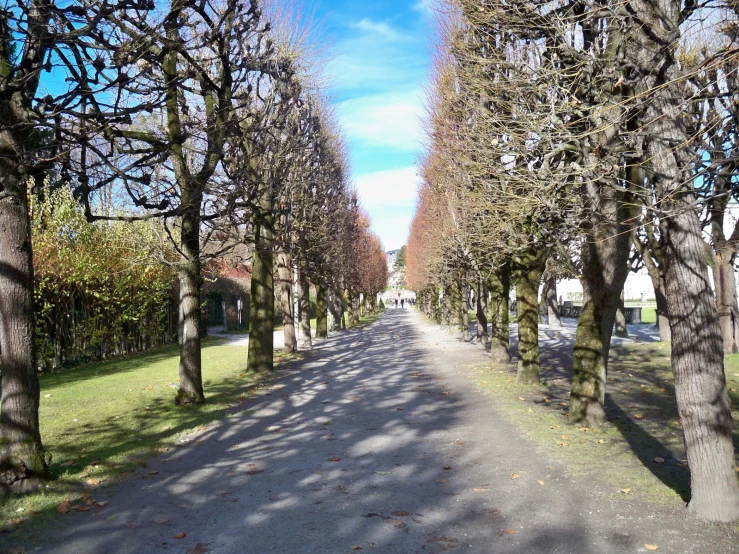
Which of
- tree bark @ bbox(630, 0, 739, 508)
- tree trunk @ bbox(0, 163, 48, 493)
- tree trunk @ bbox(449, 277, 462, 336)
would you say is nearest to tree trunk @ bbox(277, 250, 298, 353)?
tree trunk @ bbox(449, 277, 462, 336)

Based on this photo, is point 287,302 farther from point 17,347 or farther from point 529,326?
point 17,347

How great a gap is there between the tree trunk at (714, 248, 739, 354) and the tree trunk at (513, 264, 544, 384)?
19.2ft

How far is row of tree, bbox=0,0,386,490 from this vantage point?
642 cm

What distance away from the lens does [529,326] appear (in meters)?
14.1

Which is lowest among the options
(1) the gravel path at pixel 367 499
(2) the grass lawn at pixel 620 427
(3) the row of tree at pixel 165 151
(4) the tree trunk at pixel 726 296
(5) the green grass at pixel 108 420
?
(2) the grass lawn at pixel 620 427

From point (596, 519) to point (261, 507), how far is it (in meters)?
3.00

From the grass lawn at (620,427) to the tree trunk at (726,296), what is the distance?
27.5 inches

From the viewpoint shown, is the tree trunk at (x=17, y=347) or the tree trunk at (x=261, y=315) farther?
the tree trunk at (x=261, y=315)

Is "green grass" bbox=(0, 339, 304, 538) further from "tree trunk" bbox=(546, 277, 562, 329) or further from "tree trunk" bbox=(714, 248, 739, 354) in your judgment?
"tree trunk" bbox=(546, 277, 562, 329)

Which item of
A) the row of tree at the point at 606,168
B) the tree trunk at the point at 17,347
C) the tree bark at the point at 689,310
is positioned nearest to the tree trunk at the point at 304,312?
the row of tree at the point at 606,168

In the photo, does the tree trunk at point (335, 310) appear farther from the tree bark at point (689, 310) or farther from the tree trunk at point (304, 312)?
the tree bark at point (689, 310)

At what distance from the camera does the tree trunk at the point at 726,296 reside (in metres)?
16.9

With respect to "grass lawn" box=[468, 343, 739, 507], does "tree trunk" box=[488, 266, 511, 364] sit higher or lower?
higher

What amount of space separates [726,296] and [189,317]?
1413cm
